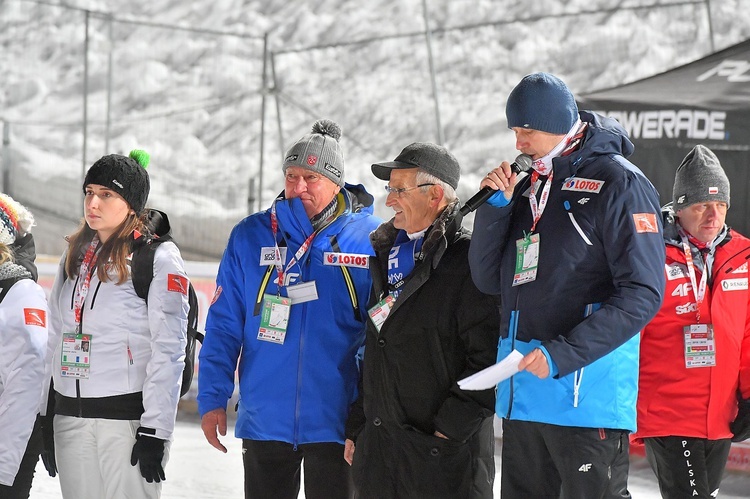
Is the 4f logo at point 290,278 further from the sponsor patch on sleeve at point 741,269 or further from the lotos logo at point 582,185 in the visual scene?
the sponsor patch on sleeve at point 741,269

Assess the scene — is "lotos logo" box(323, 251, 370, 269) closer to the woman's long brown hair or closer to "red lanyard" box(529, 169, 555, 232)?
the woman's long brown hair

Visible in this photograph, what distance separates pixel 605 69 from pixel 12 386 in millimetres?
13005

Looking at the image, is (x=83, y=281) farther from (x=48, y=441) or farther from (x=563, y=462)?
(x=563, y=462)

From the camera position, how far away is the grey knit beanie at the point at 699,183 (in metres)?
3.45

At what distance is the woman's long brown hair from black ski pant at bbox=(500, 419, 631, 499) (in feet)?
4.16

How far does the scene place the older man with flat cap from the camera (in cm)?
271

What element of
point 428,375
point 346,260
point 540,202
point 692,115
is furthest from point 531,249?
point 692,115

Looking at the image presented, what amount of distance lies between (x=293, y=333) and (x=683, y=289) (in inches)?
53.0

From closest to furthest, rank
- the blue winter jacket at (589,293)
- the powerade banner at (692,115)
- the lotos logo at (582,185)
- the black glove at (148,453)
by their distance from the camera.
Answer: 1. the blue winter jacket at (589,293)
2. the lotos logo at (582,185)
3. the black glove at (148,453)
4. the powerade banner at (692,115)

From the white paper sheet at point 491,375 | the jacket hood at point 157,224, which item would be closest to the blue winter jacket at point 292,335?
the jacket hood at point 157,224

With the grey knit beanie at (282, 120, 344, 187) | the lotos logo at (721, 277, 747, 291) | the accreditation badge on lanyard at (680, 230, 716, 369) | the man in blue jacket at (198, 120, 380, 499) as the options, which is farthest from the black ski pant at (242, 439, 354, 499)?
the lotos logo at (721, 277, 747, 291)

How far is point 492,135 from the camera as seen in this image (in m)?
14.0

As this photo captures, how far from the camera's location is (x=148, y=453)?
2.91 meters

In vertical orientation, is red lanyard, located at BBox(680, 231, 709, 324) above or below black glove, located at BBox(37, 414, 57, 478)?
above
